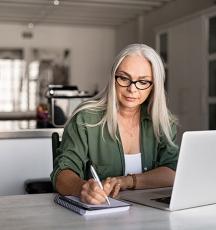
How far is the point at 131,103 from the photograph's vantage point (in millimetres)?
1705

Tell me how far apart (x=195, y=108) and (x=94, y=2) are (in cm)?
271

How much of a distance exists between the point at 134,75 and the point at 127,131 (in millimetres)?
247

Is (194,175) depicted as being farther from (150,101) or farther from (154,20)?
(154,20)

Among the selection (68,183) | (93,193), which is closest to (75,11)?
(68,183)

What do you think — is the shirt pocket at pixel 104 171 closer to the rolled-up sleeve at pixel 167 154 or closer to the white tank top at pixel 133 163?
the white tank top at pixel 133 163

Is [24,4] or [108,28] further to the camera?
[108,28]

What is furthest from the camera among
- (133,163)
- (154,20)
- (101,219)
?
(154,20)

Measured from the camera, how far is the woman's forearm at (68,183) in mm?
1436

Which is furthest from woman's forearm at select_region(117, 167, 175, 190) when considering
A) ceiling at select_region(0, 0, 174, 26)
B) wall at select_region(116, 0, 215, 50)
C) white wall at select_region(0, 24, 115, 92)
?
white wall at select_region(0, 24, 115, 92)

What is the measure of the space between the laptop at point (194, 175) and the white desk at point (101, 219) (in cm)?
3

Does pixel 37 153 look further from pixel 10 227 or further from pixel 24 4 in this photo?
pixel 24 4

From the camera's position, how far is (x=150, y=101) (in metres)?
1.80

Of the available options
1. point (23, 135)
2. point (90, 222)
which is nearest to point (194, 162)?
point (90, 222)

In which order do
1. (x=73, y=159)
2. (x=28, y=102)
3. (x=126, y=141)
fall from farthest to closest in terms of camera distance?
1. (x=28, y=102)
2. (x=126, y=141)
3. (x=73, y=159)
